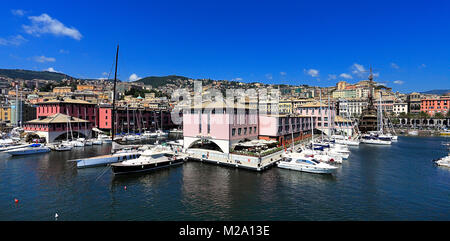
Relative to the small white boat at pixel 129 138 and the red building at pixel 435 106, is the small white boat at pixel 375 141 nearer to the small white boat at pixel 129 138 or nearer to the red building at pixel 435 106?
the small white boat at pixel 129 138

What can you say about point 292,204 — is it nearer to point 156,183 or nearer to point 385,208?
point 385,208

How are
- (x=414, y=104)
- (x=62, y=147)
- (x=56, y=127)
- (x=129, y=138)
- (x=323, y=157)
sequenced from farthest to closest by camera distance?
1. (x=414, y=104)
2. (x=129, y=138)
3. (x=56, y=127)
4. (x=62, y=147)
5. (x=323, y=157)

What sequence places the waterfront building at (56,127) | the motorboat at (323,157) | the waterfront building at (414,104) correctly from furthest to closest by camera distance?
the waterfront building at (414,104) < the waterfront building at (56,127) < the motorboat at (323,157)

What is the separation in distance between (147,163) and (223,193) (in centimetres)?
1409

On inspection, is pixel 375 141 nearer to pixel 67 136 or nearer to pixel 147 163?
pixel 147 163

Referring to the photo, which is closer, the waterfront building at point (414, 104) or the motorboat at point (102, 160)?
the motorboat at point (102, 160)

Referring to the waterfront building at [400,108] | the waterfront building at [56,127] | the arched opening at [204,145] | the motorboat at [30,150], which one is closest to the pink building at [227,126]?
the arched opening at [204,145]

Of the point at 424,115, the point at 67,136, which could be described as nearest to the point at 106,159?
the point at 67,136

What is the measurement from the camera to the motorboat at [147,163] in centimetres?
3167

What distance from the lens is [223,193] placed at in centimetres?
2500

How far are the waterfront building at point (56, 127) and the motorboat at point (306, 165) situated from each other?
171 feet

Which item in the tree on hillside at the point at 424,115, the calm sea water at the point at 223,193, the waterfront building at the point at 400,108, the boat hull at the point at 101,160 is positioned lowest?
the calm sea water at the point at 223,193

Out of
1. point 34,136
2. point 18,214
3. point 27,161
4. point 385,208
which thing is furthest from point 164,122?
point 385,208

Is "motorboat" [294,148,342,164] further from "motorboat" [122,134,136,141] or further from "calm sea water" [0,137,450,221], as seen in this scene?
"motorboat" [122,134,136,141]
